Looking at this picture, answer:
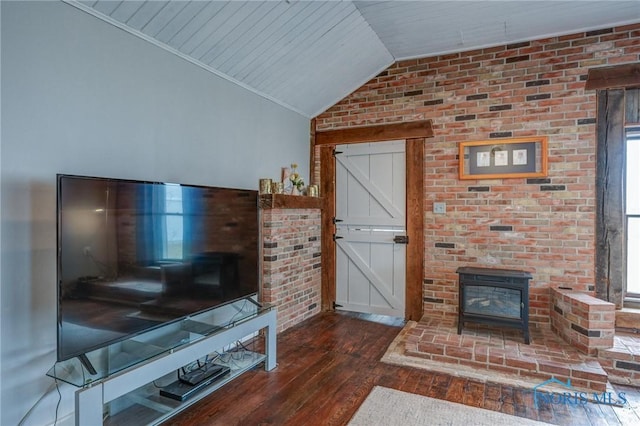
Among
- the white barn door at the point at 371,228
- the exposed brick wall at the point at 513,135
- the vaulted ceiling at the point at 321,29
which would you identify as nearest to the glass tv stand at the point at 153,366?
the white barn door at the point at 371,228

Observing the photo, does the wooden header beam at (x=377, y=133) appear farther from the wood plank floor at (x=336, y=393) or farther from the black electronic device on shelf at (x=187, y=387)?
the black electronic device on shelf at (x=187, y=387)

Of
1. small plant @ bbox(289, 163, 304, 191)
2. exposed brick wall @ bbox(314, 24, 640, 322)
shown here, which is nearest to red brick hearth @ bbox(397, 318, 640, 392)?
exposed brick wall @ bbox(314, 24, 640, 322)

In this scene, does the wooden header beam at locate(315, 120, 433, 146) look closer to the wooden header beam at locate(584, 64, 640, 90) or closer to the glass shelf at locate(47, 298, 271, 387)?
the wooden header beam at locate(584, 64, 640, 90)

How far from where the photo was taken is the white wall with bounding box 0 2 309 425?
180 centimetres

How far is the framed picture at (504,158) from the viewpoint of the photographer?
3.53 metres

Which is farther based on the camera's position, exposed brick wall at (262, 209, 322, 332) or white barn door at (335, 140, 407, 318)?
white barn door at (335, 140, 407, 318)

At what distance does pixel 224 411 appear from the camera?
2320 mm

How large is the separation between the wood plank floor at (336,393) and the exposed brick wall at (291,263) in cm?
53

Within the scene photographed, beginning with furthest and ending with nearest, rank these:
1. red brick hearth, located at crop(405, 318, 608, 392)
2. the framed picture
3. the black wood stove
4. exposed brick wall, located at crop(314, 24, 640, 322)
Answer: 1. the framed picture
2. exposed brick wall, located at crop(314, 24, 640, 322)
3. the black wood stove
4. red brick hearth, located at crop(405, 318, 608, 392)

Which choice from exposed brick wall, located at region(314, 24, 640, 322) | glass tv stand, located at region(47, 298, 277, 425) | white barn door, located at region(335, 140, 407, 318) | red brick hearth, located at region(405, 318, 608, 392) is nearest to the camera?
glass tv stand, located at region(47, 298, 277, 425)

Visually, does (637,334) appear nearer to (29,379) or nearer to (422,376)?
(422,376)

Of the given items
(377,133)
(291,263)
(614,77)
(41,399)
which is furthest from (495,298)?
(41,399)

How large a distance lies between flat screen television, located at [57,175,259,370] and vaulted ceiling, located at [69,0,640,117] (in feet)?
3.66

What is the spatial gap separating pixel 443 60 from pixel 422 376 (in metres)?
3.22
